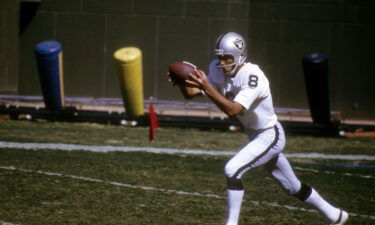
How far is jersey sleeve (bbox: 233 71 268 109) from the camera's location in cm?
768

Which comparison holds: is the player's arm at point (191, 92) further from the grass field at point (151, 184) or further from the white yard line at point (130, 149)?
the white yard line at point (130, 149)

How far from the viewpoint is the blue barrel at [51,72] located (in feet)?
56.5

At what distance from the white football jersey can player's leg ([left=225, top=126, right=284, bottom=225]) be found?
5.4 inches

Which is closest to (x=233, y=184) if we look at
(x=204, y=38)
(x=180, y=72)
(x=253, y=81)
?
(x=253, y=81)

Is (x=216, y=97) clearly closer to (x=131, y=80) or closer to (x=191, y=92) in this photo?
(x=191, y=92)

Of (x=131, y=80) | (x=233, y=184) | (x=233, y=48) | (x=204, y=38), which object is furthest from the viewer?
(x=204, y=38)

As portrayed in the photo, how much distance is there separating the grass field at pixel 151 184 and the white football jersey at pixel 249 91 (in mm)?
1060

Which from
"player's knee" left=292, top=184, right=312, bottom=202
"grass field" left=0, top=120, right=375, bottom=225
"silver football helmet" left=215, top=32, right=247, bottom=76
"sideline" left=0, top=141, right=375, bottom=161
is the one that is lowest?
"sideline" left=0, top=141, right=375, bottom=161

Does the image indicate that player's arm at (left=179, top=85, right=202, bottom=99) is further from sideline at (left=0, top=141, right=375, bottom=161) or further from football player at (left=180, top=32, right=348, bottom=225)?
sideline at (left=0, top=141, right=375, bottom=161)

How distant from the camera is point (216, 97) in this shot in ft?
24.6

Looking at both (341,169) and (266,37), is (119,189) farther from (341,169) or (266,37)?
(266,37)

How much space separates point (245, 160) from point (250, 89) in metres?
0.68

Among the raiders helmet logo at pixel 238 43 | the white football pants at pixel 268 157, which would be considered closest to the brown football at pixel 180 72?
the raiders helmet logo at pixel 238 43

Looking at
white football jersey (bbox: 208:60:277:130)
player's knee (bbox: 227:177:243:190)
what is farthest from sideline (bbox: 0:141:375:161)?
player's knee (bbox: 227:177:243:190)
